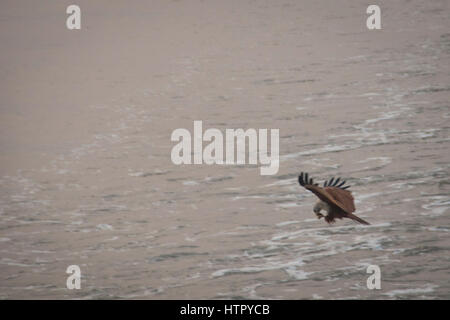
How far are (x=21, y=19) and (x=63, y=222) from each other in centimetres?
472

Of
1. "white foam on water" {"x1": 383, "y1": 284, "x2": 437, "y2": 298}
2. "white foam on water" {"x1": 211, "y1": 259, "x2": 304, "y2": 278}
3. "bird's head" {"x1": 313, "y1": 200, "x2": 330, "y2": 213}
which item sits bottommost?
"white foam on water" {"x1": 383, "y1": 284, "x2": 437, "y2": 298}

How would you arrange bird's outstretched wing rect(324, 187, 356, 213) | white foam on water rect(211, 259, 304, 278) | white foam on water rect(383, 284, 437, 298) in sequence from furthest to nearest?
bird's outstretched wing rect(324, 187, 356, 213) → white foam on water rect(211, 259, 304, 278) → white foam on water rect(383, 284, 437, 298)

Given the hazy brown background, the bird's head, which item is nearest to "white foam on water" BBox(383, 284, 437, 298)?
the hazy brown background

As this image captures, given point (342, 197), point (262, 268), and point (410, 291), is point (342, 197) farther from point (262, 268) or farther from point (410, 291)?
point (410, 291)

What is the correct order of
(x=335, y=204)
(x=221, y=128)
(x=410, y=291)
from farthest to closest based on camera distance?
(x=221, y=128) < (x=335, y=204) < (x=410, y=291)

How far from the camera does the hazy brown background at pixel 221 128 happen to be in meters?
4.51

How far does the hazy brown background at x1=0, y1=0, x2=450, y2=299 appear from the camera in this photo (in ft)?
14.8

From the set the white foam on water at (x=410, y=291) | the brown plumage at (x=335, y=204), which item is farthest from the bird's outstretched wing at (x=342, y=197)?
the white foam on water at (x=410, y=291)

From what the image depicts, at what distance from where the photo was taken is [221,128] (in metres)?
6.43

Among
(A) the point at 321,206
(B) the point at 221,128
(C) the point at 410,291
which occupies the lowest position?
(C) the point at 410,291

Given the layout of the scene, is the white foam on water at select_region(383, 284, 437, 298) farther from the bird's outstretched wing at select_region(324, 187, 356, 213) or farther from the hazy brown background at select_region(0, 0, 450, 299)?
the bird's outstretched wing at select_region(324, 187, 356, 213)

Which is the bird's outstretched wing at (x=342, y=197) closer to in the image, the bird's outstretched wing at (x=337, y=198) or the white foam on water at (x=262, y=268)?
the bird's outstretched wing at (x=337, y=198)

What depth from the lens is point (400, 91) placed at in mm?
6914

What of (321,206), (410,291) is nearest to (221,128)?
(321,206)
